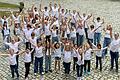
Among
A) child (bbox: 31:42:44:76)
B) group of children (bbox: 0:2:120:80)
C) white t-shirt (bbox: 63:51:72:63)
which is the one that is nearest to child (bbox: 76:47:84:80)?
group of children (bbox: 0:2:120:80)

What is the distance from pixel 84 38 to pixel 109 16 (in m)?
10.2

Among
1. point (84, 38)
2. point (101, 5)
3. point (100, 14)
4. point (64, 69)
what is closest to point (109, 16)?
point (100, 14)

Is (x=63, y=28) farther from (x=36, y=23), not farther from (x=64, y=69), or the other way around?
(x=64, y=69)

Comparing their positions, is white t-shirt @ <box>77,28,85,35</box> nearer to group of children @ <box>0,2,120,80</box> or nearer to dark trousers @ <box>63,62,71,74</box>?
group of children @ <box>0,2,120,80</box>

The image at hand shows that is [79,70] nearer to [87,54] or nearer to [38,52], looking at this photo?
[87,54]

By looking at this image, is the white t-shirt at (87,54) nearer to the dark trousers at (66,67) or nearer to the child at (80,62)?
the child at (80,62)

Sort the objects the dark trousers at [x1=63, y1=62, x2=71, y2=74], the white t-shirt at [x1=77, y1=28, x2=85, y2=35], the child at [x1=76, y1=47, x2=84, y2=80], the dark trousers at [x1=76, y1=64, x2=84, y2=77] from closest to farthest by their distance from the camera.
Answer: the child at [x1=76, y1=47, x2=84, y2=80] < the dark trousers at [x1=76, y1=64, x2=84, y2=77] < the dark trousers at [x1=63, y1=62, x2=71, y2=74] < the white t-shirt at [x1=77, y1=28, x2=85, y2=35]

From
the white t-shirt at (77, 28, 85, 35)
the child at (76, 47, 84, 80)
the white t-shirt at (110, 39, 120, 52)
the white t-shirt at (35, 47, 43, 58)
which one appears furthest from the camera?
the white t-shirt at (77, 28, 85, 35)

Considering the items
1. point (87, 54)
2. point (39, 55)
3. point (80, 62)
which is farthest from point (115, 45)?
point (39, 55)

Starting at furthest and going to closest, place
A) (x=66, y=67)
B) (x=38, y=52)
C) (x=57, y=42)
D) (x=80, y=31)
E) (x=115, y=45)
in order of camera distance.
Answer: (x=80, y=31) → (x=57, y=42) → (x=115, y=45) → (x=66, y=67) → (x=38, y=52)

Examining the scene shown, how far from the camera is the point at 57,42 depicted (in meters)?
18.3

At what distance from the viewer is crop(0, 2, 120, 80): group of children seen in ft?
50.5

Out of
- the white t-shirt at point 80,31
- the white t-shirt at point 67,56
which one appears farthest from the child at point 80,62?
the white t-shirt at point 80,31

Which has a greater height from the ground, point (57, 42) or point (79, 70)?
point (57, 42)
